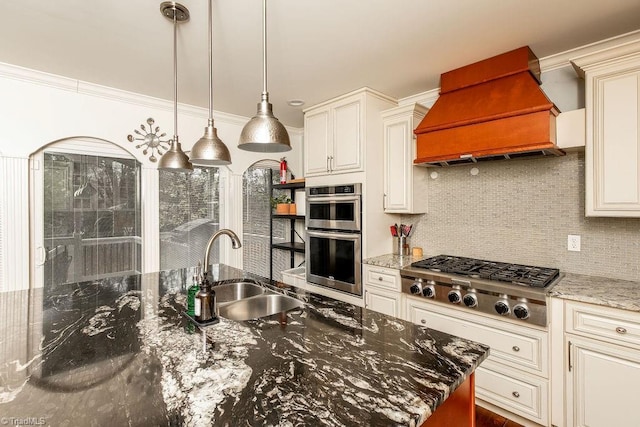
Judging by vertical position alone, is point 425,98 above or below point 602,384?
above

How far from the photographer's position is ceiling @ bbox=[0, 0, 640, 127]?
175cm

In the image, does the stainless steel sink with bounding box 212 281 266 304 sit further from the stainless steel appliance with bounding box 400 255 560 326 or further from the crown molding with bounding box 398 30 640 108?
the crown molding with bounding box 398 30 640 108

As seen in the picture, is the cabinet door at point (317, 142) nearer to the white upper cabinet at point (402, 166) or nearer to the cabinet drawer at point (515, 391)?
the white upper cabinet at point (402, 166)

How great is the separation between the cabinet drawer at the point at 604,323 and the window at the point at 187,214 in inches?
126

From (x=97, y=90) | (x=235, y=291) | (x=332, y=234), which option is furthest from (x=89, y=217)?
(x=332, y=234)

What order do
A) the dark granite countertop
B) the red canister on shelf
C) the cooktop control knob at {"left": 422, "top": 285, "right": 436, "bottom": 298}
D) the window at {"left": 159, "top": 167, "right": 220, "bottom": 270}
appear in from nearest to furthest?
1. the dark granite countertop
2. the cooktop control knob at {"left": 422, "top": 285, "right": 436, "bottom": 298}
3. the window at {"left": 159, "top": 167, "right": 220, "bottom": 270}
4. the red canister on shelf

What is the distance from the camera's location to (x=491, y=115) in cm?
226

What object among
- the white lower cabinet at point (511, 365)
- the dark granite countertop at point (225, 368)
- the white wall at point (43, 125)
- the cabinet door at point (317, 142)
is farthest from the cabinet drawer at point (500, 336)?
the white wall at point (43, 125)

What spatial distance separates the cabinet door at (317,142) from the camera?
3.19 metres

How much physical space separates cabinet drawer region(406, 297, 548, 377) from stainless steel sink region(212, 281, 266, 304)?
1.31m

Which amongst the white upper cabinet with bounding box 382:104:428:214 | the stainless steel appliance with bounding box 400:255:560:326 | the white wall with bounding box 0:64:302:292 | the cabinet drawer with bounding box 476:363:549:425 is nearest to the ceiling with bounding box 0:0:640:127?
the white wall with bounding box 0:64:302:292

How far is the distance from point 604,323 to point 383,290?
4.59 ft

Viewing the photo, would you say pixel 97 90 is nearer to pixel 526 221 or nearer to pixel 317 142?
pixel 317 142

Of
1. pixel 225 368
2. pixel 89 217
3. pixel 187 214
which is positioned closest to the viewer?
pixel 225 368
